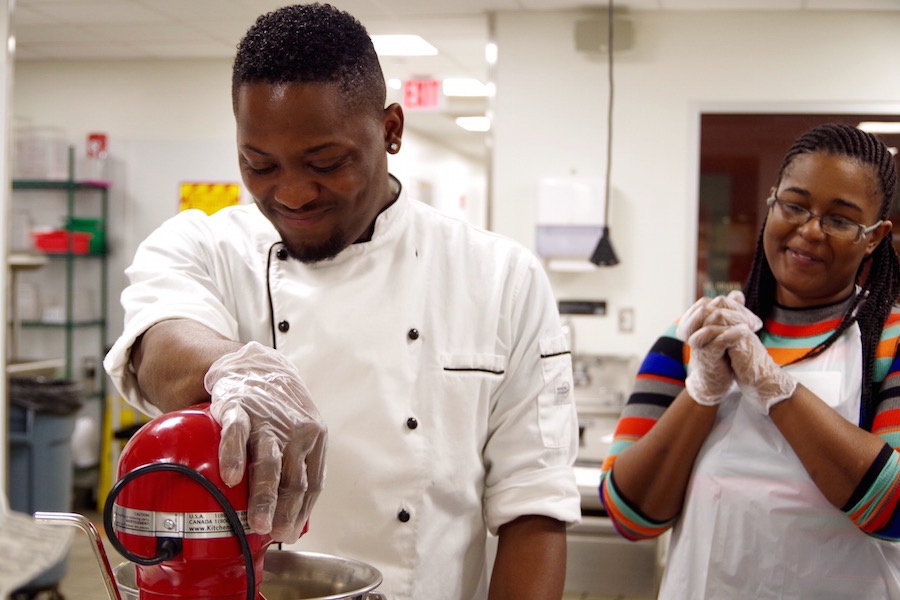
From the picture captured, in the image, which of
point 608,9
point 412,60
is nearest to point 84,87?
point 412,60

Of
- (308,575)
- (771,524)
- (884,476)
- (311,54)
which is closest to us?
(308,575)

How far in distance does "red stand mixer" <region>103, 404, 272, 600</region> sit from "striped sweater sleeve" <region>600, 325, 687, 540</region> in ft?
3.15

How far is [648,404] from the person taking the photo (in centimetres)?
165

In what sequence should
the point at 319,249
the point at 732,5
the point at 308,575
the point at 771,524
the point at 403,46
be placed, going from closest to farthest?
the point at 308,575
the point at 319,249
the point at 771,524
the point at 732,5
the point at 403,46

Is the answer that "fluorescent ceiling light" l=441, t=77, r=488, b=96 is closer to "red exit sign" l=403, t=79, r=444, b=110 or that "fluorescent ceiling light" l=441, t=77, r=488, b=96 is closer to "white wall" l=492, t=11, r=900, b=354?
"red exit sign" l=403, t=79, r=444, b=110

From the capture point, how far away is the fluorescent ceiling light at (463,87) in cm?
655

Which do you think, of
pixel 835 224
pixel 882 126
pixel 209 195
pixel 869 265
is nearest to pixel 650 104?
pixel 882 126

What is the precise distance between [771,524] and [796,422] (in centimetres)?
18

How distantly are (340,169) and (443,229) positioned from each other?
0.30 meters

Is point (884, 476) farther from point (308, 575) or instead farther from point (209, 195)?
point (209, 195)

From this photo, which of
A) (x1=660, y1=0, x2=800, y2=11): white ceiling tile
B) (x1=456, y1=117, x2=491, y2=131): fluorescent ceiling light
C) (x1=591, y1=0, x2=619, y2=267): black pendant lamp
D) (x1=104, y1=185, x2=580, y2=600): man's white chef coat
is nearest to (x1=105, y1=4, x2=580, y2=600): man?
(x1=104, y1=185, x2=580, y2=600): man's white chef coat

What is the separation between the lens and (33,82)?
6125mm

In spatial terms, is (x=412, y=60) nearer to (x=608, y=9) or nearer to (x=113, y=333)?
(x=608, y=9)

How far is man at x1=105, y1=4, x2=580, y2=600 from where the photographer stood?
108 centimetres
